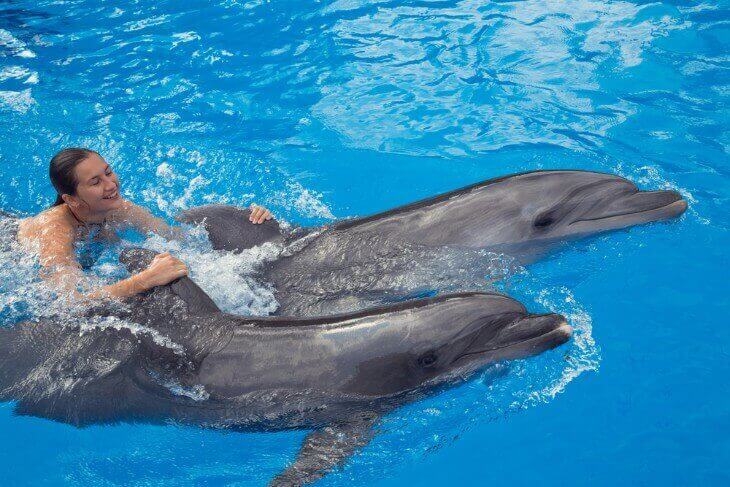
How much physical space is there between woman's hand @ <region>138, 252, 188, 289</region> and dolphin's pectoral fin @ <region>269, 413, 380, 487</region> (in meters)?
1.67

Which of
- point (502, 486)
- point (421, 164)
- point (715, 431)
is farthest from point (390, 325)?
point (421, 164)

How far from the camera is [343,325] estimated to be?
17.3ft

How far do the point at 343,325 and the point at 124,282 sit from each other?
79.6 inches

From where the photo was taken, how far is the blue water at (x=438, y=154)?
565cm

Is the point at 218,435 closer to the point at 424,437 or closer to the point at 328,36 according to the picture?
the point at 424,437

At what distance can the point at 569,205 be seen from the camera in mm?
6957

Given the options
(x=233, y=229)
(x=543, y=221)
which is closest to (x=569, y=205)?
(x=543, y=221)

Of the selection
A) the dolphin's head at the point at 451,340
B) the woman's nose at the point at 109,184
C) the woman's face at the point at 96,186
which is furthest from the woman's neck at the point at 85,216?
the dolphin's head at the point at 451,340

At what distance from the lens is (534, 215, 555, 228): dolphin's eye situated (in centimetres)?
692

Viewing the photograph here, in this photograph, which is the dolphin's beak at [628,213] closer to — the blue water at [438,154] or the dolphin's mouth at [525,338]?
the blue water at [438,154]

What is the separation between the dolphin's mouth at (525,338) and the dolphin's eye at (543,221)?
1.78m

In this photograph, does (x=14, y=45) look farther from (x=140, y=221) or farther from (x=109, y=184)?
(x=109, y=184)

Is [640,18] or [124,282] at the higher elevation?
[640,18]

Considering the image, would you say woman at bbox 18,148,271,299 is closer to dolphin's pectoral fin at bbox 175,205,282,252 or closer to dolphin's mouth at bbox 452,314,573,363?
dolphin's pectoral fin at bbox 175,205,282,252
